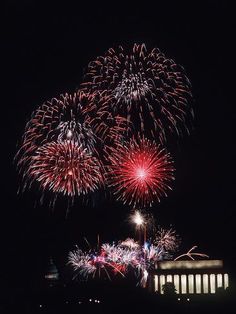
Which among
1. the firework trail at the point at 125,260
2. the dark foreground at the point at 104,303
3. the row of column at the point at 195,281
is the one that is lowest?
the dark foreground at the point at 104,303

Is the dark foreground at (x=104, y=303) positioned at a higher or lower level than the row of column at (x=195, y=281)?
lower

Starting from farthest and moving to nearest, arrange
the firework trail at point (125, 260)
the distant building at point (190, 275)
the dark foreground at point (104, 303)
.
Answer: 1. the distant building at point (190, 275)
2. the firework trail at point (125, 260)
3. the dark foreground at point (104, 303)

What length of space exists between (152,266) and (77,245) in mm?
32501

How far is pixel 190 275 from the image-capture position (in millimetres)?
60750

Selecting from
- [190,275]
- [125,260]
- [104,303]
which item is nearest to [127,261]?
[125,260]

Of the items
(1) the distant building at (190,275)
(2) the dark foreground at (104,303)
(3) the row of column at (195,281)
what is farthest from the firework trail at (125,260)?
(2) the dark foreground at (104,303)

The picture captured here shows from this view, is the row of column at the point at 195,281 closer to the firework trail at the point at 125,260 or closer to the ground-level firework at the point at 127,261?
the ground-level firework at the point at 127,261

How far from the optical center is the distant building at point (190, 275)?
60312 mm

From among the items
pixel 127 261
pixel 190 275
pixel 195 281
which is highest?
pixel 127 261

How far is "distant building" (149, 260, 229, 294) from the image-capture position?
198 feet

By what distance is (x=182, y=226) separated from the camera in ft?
314

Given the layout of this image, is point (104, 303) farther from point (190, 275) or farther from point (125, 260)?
point (190, 275)

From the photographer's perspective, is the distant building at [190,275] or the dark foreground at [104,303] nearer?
the dark foreground at [104,303]

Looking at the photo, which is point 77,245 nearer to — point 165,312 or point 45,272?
point 45,272
